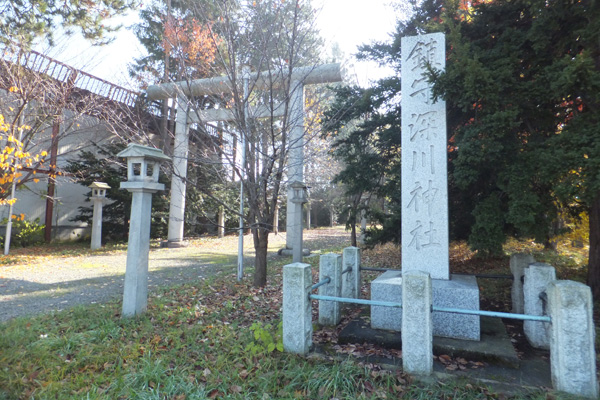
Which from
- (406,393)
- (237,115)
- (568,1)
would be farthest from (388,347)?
(568,1)

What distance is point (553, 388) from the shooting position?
2.69 metres

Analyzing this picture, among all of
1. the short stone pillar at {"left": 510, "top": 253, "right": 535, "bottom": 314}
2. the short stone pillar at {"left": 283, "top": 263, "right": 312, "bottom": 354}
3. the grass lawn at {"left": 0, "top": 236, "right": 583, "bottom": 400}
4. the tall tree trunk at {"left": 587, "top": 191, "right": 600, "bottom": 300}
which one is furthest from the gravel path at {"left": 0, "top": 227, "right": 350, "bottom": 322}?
the tall tree trunk at {"left": 587, "top": 191, "right": 600, "bottom": 300}

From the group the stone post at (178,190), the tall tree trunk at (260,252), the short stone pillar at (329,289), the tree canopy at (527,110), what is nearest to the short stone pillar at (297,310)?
the short stone pillar at (329,289)

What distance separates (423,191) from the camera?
13.9ft

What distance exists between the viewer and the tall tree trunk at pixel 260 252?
6.14 m

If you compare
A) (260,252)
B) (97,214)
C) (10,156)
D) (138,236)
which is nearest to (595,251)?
(260,252)

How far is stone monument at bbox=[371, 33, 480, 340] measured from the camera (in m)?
4.07

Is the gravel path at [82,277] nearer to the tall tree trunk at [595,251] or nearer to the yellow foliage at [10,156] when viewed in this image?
the yellow foliage at [10,156]

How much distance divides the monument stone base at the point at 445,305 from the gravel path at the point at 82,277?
14.9ft

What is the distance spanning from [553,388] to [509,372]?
14.4 inches

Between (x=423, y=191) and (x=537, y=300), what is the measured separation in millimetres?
1783

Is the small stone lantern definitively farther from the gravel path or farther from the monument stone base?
the monument stone base

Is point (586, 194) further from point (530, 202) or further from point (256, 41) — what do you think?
point (256, 41)

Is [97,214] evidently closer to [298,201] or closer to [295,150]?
[295,150]
